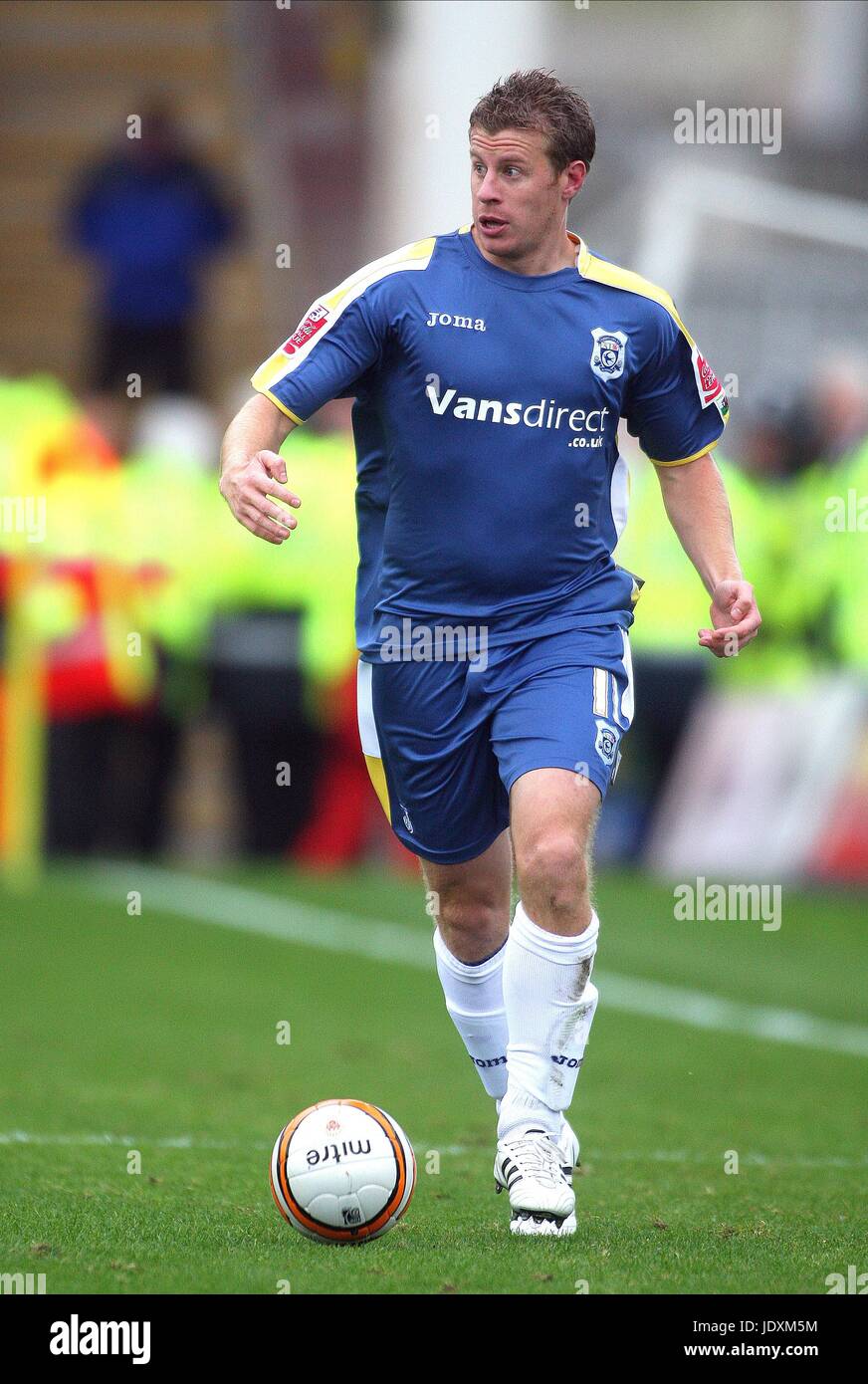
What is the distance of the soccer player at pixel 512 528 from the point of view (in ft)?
18.2

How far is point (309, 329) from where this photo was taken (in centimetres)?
572

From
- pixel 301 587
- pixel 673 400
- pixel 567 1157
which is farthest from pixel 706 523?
pixel 301 587

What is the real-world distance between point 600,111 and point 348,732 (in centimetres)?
789

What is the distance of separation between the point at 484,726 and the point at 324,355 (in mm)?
976

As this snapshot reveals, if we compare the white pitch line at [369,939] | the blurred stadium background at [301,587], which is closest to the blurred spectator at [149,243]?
the blurred stadium background at [301,587]

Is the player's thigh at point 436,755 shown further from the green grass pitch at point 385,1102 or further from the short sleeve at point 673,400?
the green grass pitch at point 385,1102

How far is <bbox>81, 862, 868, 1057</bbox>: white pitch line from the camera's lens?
31.8 ft

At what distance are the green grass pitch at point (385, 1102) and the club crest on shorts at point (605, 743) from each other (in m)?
1.11

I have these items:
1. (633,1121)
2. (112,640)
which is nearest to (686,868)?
(112,640)

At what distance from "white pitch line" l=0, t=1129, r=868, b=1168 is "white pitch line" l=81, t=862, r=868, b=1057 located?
87.2 inches

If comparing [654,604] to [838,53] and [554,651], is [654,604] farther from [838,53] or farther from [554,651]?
[838,53]

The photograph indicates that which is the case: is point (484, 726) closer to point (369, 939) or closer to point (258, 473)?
point (258, 473)

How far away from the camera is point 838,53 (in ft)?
88.1

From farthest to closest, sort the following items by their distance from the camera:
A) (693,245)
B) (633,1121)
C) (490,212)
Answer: (693,245)
(633,1121)
(490,212)
